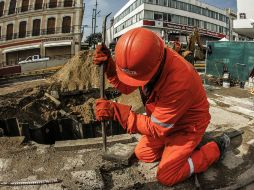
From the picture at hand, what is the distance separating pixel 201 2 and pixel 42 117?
4700cm

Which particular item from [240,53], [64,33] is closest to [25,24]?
[64,33]

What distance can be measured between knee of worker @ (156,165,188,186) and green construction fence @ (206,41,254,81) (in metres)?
8.61

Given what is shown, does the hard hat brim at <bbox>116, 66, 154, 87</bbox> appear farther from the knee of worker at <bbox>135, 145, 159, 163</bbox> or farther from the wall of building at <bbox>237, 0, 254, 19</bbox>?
the wall of building at <bbox>237, 0, 254, 19</bbox>

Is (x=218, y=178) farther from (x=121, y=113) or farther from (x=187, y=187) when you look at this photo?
(x=121, y=113)

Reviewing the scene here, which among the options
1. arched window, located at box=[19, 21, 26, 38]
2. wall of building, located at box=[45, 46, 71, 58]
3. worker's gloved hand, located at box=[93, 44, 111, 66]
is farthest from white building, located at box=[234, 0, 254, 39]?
arched window, located at box=[19, 21, 26, 38]

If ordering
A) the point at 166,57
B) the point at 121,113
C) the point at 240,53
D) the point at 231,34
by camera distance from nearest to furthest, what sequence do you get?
the point at 166,57 < the point at 121,113 < the point at 240,53 < the point at 231,34

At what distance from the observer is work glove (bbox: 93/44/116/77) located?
3.90 m

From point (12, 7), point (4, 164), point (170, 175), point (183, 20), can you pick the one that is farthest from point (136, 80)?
point (183, 20)

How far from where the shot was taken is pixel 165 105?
320 centimetres

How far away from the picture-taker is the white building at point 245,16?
67.7ft

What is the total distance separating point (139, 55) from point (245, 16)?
67.3ft

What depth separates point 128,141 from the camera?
4.84m

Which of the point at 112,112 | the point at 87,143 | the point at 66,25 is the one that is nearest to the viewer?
the point at 112,112

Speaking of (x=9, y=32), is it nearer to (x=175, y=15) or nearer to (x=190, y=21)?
(x=175, y=15)
